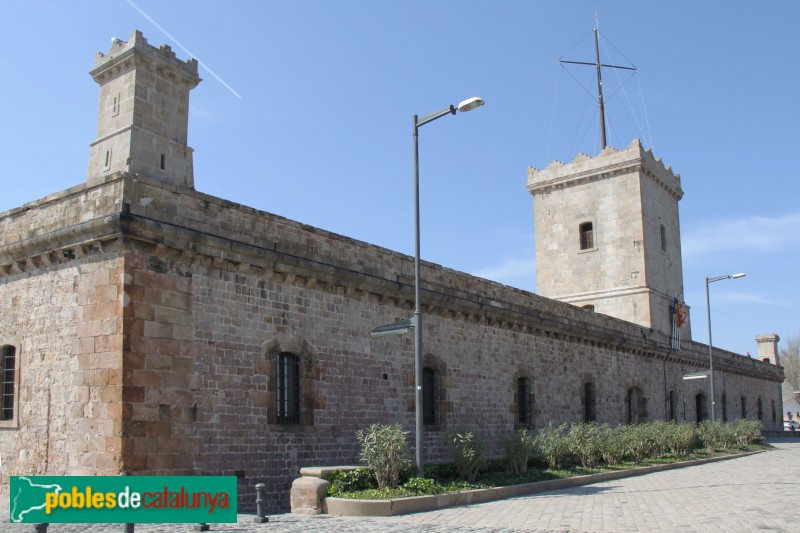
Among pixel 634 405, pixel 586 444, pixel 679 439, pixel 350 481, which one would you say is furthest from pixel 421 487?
pixel 634 405

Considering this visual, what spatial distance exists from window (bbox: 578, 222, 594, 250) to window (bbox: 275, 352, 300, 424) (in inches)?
844

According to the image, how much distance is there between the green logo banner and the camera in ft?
18.8

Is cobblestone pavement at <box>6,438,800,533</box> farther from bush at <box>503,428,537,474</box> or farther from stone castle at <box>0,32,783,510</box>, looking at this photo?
stone castle at <box>0,32,783,510</box>

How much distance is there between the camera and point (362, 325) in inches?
644

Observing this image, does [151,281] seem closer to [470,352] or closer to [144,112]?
[144,112]

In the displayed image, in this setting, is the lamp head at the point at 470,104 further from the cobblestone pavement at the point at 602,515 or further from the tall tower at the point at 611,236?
the tall tower at the point at 611,236

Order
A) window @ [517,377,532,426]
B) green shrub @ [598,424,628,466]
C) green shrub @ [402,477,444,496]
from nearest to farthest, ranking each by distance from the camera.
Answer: green shrub @ [402,477,444,496] → green shrub @ [598,424,628,466] → window @ [517,377,532,426]

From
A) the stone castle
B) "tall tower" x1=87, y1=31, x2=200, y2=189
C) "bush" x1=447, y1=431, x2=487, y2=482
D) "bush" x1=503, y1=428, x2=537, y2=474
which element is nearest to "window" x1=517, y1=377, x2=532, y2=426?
the stone castle

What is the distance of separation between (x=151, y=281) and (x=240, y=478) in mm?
3623

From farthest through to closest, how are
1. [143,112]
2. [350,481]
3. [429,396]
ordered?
[429,396], [143,112], [350,481]

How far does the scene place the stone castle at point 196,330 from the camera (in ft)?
39.2

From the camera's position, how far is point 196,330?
12812 mm

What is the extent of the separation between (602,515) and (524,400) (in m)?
10.8

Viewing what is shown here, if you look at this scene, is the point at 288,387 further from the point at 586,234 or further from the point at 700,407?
the point at 700,407
